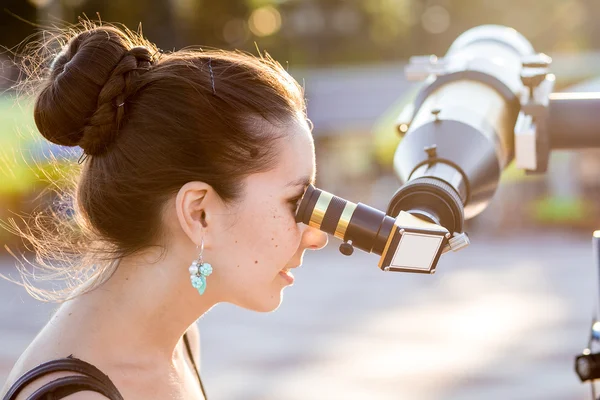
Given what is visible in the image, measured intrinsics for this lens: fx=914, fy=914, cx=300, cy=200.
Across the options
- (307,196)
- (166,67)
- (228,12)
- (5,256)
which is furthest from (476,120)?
(228,12)

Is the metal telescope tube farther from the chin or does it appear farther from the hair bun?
the hair bun

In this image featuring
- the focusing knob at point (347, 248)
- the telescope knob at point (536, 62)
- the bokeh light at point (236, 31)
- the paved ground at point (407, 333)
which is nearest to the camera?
the focusing knob at point (347, 248)

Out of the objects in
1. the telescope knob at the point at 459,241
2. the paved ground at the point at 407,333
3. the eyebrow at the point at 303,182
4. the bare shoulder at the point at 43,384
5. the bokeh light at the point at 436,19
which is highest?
the bokeh light at the point at 436,19

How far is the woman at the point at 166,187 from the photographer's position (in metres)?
1.71

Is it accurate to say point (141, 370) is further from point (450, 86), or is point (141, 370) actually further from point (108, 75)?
point (450, 86)

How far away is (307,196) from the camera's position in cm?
163

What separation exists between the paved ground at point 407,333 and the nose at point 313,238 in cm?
540

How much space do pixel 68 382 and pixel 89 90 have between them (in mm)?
553

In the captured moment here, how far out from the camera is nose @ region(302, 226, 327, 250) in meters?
1.75

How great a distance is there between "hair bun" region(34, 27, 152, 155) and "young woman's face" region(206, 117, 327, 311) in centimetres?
29

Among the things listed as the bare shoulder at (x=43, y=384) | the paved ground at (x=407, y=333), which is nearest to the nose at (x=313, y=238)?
the bare shoulder at (x=43, y=384)

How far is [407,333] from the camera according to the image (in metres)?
9.02

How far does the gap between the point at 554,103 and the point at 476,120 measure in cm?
14

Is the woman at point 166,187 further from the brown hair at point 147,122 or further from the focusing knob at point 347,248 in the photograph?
the focusing knob at point 347,248
